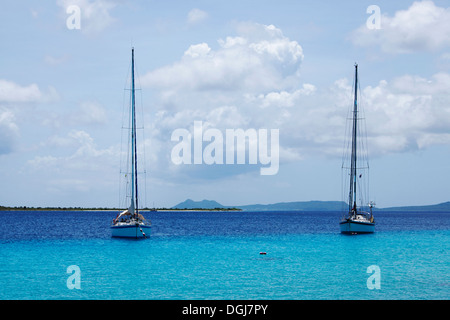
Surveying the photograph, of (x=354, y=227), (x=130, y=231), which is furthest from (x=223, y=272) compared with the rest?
(x=354, y=227)

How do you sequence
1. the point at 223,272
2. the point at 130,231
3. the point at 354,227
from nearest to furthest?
the point at 223,272 < the point at 130,231 < the point at 354,227

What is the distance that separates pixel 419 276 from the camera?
3862cm

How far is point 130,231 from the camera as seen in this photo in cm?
6938

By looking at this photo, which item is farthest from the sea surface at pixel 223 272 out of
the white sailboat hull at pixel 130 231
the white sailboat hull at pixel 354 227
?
the white sailboat hull at pixel 354 227

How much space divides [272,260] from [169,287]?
1673cm

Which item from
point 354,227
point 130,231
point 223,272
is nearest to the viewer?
point 223,272

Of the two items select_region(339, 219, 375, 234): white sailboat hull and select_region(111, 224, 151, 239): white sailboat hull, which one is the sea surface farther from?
select_region(339, 219, 375, 234): white sailboat hull

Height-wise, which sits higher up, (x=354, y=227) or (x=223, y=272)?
(x=223, y=272)

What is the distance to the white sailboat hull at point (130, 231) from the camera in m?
69.2

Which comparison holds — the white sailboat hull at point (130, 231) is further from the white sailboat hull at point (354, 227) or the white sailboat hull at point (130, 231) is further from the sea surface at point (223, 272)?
the white sailboat hull at point (354, 227)

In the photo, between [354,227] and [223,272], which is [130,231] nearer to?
[223,272]

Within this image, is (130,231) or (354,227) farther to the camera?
(354,227)

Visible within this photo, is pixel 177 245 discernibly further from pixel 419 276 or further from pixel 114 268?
pixel 419 276
